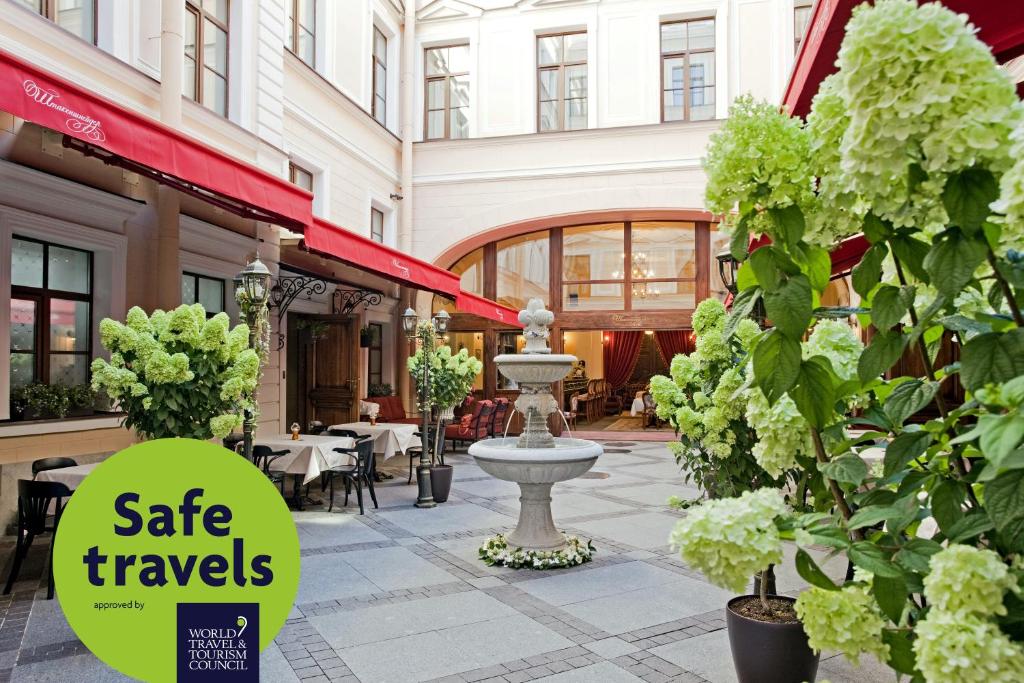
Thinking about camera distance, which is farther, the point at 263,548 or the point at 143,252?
the point at 143,252

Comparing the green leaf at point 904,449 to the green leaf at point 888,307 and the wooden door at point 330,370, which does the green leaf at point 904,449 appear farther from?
the wooden door at point 330,370

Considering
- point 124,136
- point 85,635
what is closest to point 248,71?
point 124,136

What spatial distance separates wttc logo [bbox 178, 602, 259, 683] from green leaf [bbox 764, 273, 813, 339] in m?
1.23

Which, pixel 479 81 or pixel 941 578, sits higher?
pixel 479 81

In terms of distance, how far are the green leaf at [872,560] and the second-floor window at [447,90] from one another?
1567 centimetres

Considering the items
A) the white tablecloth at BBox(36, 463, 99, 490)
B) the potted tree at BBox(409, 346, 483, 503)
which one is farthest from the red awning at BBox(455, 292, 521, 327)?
the white tablecloth at BBox(36, 463, 99, 490)

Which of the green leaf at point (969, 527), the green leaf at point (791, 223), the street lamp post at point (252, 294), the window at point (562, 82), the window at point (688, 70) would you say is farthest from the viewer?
the window at point (562, 82)

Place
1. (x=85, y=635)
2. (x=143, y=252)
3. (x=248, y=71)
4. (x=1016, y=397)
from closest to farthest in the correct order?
(x=1016, y=397) → (x=85, y=635) → (x=143, y=252) → (x=248, y=71)

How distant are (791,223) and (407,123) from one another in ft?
49.2

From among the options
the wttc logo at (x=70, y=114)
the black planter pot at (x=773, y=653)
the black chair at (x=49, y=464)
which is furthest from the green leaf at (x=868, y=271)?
the black chair at (x=49, y=464)

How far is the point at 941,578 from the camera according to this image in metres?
0.86

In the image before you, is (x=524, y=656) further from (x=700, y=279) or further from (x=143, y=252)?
(x=700, y=279)

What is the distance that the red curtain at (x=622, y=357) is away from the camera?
22.2m

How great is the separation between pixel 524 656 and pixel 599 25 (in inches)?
560
